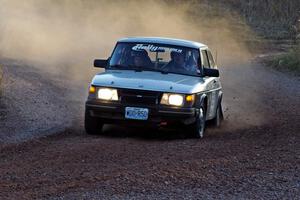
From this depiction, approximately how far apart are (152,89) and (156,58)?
1475 millimetres

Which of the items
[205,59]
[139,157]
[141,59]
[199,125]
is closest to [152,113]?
[199,125]

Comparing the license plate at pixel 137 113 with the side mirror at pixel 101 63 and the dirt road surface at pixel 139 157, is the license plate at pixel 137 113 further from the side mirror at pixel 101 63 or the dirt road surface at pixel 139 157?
the side mirror at pixel 101 63

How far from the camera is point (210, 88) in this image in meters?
12.5

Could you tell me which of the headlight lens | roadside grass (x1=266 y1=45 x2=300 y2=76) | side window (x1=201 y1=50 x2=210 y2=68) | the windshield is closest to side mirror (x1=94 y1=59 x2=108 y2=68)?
the windshield

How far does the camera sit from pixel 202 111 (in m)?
11.8

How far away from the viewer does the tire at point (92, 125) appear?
11.4 metres

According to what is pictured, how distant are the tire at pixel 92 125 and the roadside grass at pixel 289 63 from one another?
54.5ft

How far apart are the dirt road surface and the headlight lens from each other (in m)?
0.57

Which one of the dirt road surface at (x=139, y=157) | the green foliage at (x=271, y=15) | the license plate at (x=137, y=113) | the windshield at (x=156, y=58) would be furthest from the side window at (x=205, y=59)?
the green foliage at (x=271, y=15)

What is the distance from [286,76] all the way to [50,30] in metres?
14.7

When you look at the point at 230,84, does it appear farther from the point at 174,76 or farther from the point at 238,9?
the point at 238,9

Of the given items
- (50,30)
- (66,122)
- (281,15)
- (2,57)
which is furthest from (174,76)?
(281,15)

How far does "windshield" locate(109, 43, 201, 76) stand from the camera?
40.4 ft

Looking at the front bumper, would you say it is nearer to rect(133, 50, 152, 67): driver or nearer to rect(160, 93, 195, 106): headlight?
rect(160, 93, 195, 106): headlight
